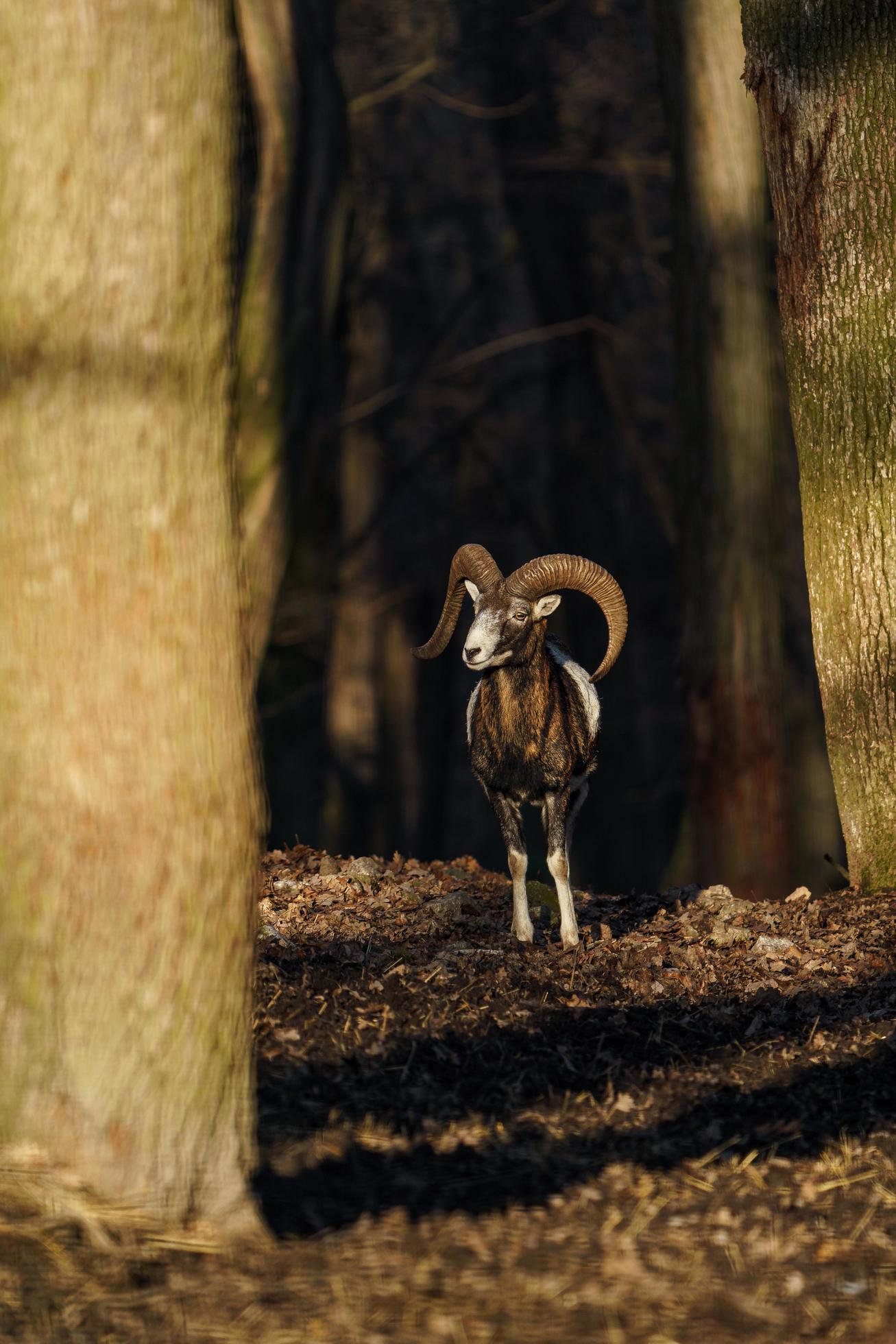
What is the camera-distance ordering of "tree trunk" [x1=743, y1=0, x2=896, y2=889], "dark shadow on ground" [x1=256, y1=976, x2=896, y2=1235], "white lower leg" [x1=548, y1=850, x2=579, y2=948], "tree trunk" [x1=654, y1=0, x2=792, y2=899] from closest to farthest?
"dark shadow on ground" [x1=256, y1=976, x2=896, y2=1235] < "white lower leg" [x1=548, y1=850, x2=579, y2=948] < "tree trunk" [x1=743, y1=0, x2=896, y2=889] < "tree trunk" [x1=654, y1=0, x2=792, y2=899]

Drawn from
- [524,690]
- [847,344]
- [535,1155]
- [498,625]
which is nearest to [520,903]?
[524,690]

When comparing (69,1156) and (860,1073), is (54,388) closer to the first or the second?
(69,1156)

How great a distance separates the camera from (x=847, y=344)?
11.6 meters

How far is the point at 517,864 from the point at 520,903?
0.79 feet

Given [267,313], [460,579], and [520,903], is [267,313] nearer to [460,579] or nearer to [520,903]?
[460,579]

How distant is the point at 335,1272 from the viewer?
5566 millimetres

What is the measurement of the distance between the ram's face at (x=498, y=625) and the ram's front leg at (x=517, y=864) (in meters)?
0.95

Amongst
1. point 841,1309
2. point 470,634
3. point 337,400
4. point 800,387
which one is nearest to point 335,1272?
point 841,1309

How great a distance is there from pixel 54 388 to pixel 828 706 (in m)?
7.49

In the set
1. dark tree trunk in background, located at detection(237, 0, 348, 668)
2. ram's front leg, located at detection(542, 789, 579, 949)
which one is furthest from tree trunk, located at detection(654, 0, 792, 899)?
ram's front leg, located at detection(542, 789, 579, 949)

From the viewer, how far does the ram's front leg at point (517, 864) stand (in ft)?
34.4

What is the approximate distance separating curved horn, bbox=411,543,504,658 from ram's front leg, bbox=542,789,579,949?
53.7 inches

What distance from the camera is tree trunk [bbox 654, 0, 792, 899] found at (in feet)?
54.1

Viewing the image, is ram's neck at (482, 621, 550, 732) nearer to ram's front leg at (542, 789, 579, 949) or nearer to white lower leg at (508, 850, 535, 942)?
ram's front leg at (542, 789, 579, 949)
